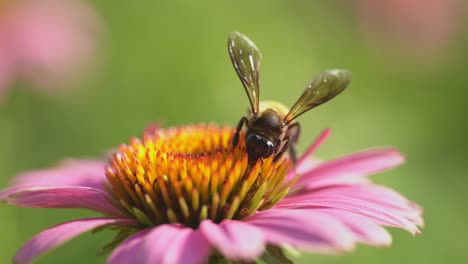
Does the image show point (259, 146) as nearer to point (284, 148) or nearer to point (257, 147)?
point (257, 147)

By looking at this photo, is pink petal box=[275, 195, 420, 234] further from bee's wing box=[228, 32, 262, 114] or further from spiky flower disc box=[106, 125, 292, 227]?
bee's wing box=[228, 32, 262, 114]

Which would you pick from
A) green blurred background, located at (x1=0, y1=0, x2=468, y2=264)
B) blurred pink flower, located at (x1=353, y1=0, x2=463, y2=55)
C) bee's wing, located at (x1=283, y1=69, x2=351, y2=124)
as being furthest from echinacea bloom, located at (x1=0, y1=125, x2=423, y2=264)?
blurred pink flower, located at (x1=353, y1=0, x2=463, y2=55)

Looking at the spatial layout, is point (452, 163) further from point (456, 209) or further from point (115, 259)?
point (115, 259)

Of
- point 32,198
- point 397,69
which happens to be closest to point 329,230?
point 32,198

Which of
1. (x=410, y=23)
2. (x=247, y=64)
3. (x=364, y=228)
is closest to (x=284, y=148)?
(x=247, y=64)

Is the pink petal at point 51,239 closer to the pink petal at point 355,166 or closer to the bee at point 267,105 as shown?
the bee at point 267,105

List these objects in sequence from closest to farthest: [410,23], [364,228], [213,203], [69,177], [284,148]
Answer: [364,228], [213,203], [284,148], [69,177], [410,23]

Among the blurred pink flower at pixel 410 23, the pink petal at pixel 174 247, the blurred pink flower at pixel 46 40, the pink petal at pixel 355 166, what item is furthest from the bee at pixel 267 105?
the blurred pink flower at pixel 410 23
